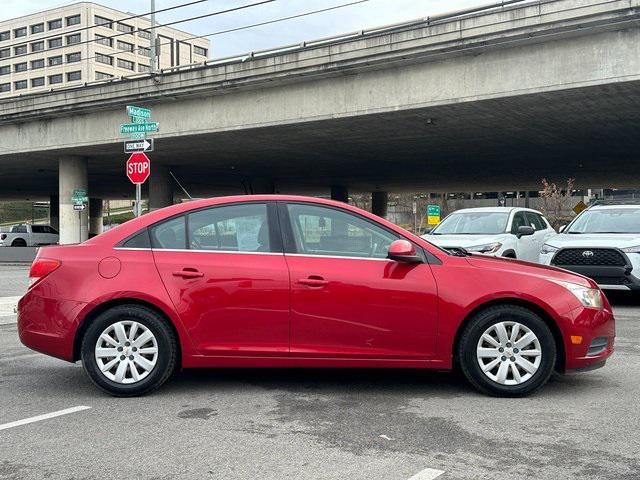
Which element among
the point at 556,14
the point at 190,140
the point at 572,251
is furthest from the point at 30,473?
the point at 190,140

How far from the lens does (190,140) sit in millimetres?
26281

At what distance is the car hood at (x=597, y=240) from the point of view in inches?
420

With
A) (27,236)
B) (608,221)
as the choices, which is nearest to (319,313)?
(608,221)

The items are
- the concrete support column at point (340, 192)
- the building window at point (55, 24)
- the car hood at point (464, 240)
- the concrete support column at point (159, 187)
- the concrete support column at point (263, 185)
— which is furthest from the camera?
the building window at point (55, 24)

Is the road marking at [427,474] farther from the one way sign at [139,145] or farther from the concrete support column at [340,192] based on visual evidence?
the concrete support column at [340,192]

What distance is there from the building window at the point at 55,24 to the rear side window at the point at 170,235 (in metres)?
101

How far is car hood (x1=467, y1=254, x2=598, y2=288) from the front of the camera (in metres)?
5.37

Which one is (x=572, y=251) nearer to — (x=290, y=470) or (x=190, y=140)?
(x=290, y=470)

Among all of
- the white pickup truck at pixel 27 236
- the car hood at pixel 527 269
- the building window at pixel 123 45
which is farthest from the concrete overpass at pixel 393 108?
the building window at pixel 123 45

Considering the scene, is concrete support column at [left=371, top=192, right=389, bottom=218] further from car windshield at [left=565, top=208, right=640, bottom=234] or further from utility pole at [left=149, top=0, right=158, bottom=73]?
car windshield at [left=565, top=208, right=640, bottom=234]

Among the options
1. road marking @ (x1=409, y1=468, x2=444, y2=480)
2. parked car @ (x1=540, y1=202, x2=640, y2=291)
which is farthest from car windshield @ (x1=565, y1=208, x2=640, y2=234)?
road marking @ (x1=409, y1=468, x2=444, y2=480)

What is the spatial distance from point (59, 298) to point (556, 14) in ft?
49.7

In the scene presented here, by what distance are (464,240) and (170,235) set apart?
25.5ft

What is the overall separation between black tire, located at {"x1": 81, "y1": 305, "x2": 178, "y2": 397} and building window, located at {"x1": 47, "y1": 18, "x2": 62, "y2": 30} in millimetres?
101648
